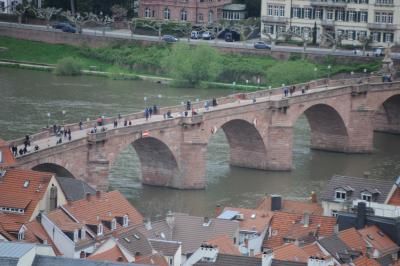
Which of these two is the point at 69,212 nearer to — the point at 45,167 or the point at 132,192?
the point at 45,167

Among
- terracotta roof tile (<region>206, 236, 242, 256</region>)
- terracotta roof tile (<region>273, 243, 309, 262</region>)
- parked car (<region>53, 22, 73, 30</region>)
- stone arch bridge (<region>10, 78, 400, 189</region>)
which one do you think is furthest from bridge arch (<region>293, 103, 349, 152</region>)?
terracotta roof tile (<region>273, 243, 309, 262</region>)

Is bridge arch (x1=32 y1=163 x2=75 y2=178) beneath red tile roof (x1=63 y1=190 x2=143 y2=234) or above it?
beneath

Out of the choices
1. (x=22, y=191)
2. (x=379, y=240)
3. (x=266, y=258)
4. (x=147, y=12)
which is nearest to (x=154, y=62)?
(x=147, y=12)

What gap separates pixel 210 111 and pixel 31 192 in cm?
3465

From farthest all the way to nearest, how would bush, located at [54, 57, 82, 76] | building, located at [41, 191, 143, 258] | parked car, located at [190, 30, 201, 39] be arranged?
parked car, located at [190, 30, 201, 39]
bush, located at [54, 57, 82, 76]
building, located at [41, 191, 143, 258]

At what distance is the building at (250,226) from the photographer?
301 ft

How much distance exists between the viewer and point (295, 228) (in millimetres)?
93438

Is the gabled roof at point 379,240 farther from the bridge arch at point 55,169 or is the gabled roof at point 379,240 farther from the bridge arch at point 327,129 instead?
the bridge arch at point 327,129

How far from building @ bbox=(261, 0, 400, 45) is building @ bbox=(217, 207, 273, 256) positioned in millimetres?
79554

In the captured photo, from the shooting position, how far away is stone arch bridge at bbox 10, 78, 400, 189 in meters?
114

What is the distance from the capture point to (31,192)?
9425 cm

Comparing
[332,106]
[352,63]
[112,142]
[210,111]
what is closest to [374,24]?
[352,63]

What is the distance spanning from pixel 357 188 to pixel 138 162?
29987mm

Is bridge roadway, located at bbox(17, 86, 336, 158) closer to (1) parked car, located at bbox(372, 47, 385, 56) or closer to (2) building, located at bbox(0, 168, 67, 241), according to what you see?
(2) building, located at bbox(0, 168, 67, 241)
